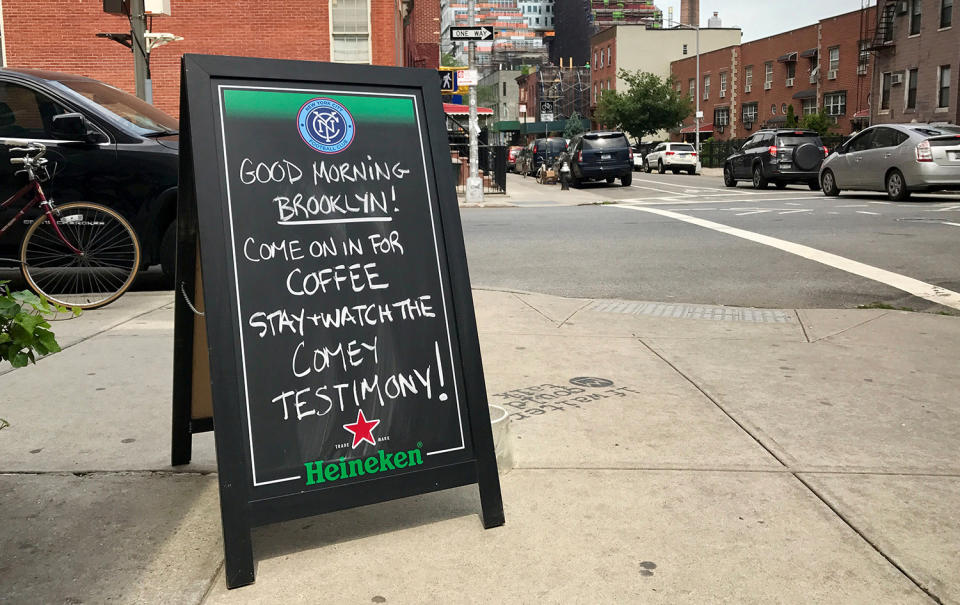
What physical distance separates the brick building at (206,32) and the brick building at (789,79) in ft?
94.2

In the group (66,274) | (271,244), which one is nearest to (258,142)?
(271,244)

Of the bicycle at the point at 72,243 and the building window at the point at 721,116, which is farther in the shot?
the building window at the point at 721,116

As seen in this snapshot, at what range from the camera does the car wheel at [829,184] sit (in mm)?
20688

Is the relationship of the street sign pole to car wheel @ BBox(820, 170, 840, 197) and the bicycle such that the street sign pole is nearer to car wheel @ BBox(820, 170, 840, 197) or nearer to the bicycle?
car wheel @ BBox(820, 170, 840, 197)

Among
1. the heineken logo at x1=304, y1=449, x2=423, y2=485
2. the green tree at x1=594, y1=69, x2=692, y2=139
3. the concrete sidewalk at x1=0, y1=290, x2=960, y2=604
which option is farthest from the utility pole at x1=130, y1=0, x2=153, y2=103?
the green tree at x1=594, y1=69, x2=692, y2=139

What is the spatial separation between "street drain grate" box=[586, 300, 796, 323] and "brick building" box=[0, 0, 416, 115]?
17398 millimetres

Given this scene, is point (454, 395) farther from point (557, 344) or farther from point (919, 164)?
point (919, 164)

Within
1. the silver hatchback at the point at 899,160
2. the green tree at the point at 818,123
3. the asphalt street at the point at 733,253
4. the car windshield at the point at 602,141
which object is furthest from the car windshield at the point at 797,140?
the green tree at the point at 818,123

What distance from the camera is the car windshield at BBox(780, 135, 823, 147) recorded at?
24094 millimetres

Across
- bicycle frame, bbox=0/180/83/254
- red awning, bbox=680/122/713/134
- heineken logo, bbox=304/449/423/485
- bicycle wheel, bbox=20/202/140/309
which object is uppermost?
red awning, bbox=680/122/713/134

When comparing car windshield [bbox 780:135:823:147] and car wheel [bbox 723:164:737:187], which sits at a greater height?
car windshield [bbox 780:135:823:147]

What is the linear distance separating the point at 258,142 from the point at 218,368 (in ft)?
2.55

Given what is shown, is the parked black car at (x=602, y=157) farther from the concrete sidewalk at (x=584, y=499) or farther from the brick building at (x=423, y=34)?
the concrete sidewalk at (x=584, y=499)

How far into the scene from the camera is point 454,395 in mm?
3217
